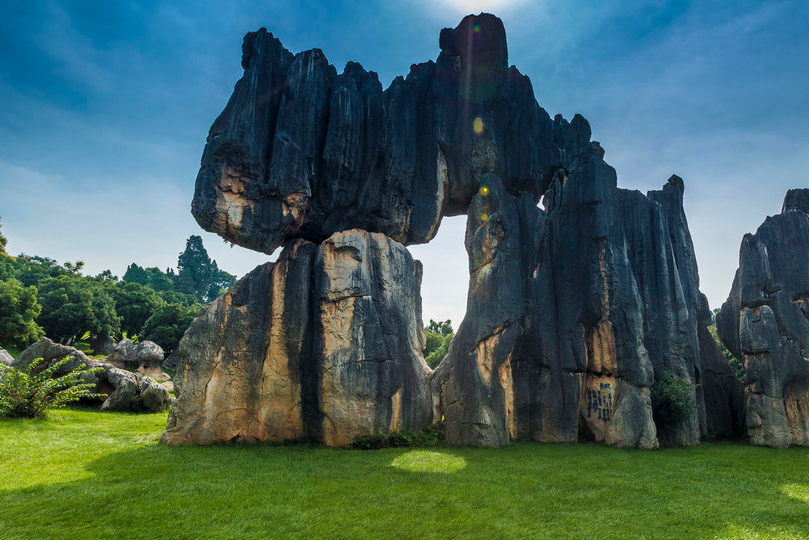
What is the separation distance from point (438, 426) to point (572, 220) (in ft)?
28.3

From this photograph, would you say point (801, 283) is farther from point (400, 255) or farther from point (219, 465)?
point (219, 465)

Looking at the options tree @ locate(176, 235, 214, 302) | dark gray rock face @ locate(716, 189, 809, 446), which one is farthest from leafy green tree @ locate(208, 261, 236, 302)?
dark gray rock face @ locate(716, 189, 809, 446)

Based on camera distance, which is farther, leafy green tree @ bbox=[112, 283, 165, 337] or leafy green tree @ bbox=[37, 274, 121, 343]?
leafy green tree @ bbox=[112, 283, 165, 337]

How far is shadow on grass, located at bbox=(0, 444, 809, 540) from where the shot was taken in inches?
228

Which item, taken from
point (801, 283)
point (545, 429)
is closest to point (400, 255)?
point (545, 429)

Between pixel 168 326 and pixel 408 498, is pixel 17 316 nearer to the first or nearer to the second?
pixel 168 326

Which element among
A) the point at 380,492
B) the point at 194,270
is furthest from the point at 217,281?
the point at 380,492

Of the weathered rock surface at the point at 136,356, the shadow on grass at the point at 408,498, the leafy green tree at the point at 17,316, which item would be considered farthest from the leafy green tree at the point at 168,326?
the shadow on grass at the point at 408,498

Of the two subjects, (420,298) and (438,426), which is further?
(420,298)

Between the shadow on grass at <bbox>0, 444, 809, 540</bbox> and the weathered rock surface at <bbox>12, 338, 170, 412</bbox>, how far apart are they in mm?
7968

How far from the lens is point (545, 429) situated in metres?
14.0

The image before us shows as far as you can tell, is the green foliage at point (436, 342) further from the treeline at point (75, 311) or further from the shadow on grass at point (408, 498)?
the treeline at point (75, 311)

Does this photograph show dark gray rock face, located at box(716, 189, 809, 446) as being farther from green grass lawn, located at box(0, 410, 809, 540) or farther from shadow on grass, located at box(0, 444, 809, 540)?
shadow on grass, located at box(0, 444, 809, 540)

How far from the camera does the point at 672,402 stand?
532 inches
